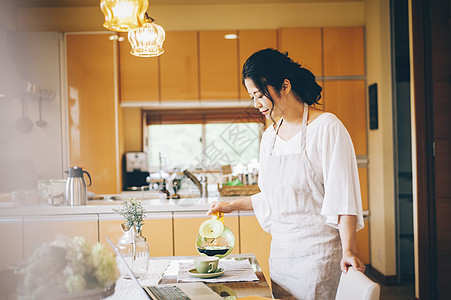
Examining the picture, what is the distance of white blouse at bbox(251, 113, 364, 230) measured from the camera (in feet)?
4.82

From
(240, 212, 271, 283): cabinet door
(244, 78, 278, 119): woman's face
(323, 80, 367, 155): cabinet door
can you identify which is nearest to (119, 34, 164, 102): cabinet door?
(323, 80, 367, 155): cabinet door

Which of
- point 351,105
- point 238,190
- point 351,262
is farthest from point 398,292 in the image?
point 351,262

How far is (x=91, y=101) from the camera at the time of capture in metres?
4.48

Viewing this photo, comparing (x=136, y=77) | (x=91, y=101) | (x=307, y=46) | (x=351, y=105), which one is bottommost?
(x=351, y=105)

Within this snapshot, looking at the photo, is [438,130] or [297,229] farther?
[438,130]

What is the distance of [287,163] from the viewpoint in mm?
1669

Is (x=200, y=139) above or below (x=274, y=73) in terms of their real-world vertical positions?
below

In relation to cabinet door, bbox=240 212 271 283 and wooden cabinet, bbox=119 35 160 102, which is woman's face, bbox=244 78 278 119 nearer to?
cabinet door, bbox=240 212 271 283

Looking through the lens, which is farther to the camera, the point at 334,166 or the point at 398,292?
the point at 398,292

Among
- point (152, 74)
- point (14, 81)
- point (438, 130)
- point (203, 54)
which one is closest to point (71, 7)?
point (152, 74)

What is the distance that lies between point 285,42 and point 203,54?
0.87 metres

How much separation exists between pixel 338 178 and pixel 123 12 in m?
1.07

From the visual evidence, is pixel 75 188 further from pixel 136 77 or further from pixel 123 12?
pixel 123 12

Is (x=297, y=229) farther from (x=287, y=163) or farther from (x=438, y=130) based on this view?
(x=438, y=130)
